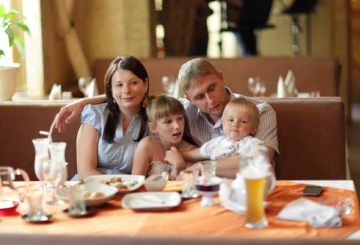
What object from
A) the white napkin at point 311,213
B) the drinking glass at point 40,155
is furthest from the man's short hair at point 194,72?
the white napkin at point 311,213

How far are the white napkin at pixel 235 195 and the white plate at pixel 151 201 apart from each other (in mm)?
183

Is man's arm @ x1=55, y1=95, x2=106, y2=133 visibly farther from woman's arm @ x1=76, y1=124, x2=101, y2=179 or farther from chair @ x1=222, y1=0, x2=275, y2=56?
chair @ x1=222, y1=0, x2=275, y2=56

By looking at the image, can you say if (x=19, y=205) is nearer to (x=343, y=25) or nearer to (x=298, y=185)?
(x=298, y=185)

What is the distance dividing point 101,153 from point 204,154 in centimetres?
51

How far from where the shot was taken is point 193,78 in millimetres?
3482

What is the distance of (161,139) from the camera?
359 cm

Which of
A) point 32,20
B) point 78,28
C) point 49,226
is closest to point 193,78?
point 49,226

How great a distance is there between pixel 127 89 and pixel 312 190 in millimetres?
1094

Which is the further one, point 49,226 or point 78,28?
point 78,28

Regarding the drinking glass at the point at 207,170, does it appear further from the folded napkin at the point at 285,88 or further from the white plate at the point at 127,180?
the folded napkin at the point at 285,88

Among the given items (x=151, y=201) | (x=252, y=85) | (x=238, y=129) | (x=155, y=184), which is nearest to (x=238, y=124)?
(x=238, y=129)

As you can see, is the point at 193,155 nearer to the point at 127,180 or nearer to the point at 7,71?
the point at 127,180

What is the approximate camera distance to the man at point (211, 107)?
11.3ft

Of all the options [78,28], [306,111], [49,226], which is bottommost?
[49,226]
